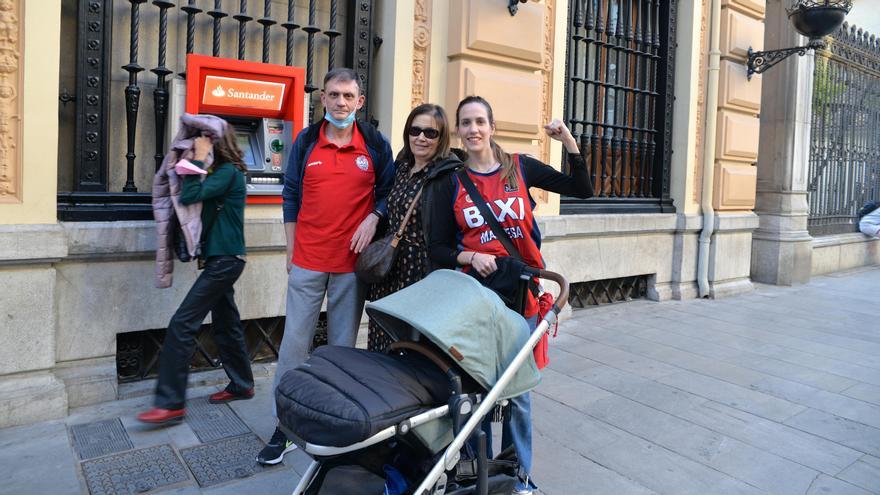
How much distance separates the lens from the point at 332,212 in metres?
3.30

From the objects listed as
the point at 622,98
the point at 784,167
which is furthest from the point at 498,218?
the point at 784,167

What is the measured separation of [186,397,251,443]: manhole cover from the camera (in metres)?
3.64

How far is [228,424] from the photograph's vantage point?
12.4ft

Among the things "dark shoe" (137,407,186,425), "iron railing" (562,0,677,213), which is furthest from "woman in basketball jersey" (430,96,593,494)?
"iron railing" (562,0,677,213)

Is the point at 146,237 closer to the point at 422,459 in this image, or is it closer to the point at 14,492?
the point at 14,492

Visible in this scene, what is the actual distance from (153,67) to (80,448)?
2.55 meters

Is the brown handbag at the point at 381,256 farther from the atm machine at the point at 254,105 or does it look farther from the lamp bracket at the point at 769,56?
the lamp bracket at the point at 769,56

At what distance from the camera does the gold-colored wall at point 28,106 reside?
146 inches

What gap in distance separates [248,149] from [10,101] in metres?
1.39

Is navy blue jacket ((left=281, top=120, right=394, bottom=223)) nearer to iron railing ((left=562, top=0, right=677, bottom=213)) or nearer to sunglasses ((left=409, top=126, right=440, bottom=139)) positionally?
sunglasses ((left=409, top=126, right=440, bottom=139))

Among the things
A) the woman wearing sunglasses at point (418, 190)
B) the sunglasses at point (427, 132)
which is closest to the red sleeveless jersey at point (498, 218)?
the woman wearing sunglasses at point (418, 190)

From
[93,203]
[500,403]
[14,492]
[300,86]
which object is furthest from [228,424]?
[300,86]

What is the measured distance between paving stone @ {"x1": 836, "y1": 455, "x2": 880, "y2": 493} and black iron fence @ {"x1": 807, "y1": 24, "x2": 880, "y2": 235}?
8.28m

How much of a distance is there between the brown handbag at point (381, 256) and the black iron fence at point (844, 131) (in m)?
9.89
